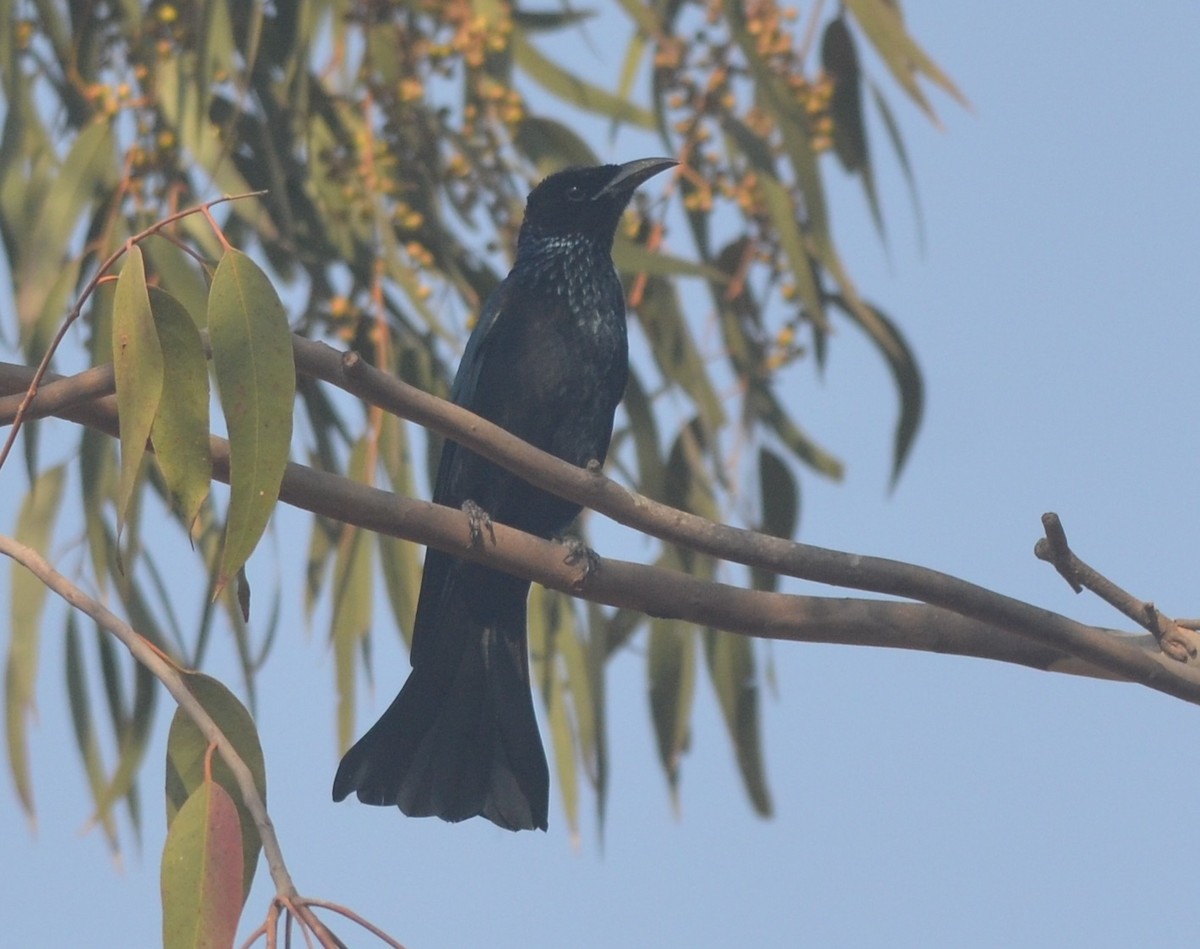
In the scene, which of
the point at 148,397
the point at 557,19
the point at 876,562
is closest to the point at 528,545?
the point at 876,562

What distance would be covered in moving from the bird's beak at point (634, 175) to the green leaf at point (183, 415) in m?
2.36

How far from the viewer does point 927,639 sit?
2.70 meters

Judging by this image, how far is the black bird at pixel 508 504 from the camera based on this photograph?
363cm

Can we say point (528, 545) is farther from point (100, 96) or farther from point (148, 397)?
point (100, 96)

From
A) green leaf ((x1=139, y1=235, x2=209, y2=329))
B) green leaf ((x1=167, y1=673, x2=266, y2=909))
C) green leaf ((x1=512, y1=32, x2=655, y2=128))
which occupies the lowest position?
green leaf ((x1=167, y1=673, x2=266, y2=909))

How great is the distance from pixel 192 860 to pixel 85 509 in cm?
249

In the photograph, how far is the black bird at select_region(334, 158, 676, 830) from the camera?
363cm

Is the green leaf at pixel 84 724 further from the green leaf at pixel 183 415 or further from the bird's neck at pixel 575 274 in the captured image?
the green leaf at pixel 183 415

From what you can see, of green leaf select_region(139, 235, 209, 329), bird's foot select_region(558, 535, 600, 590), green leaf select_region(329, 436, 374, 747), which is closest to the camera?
bird's foot select_region(558, 535, 600, 590)

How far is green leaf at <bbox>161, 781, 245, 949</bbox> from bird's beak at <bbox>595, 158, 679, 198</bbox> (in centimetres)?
275

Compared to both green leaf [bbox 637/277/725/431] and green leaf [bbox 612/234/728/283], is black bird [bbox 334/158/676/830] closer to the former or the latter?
green leaf [bbox 612/234/728/283]

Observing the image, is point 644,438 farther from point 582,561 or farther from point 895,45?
point 582,561

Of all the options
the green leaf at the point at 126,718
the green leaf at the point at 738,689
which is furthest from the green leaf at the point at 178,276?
the green leaf at the point at 738,689

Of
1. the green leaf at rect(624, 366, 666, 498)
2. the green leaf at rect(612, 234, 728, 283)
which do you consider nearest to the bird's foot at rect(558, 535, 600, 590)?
the green leaf at rect(612, 234, 728, 283)
